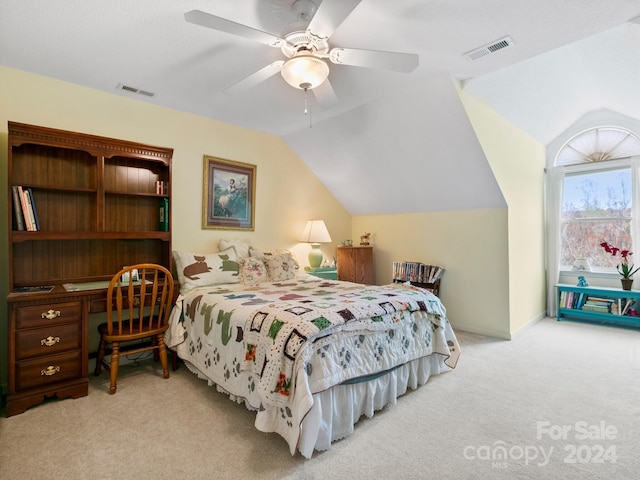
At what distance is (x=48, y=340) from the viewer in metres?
2.26

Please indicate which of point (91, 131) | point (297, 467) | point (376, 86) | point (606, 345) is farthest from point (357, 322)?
point (606, 345)

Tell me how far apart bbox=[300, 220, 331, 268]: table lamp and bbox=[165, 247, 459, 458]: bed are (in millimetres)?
1272

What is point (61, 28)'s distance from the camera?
2.08 meters

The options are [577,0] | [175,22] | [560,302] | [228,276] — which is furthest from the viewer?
[560,302]

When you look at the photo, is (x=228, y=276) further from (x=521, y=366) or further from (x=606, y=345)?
(x=606, y=345)

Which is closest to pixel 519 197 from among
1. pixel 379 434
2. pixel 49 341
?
pixel 379 434

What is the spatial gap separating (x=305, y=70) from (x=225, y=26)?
533 mm

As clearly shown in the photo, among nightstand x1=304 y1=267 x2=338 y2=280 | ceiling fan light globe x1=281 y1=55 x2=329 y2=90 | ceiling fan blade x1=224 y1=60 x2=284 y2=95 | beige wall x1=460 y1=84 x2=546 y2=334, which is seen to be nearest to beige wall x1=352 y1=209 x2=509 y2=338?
beige wall x1=460 y1=84 x2=546 y2=334

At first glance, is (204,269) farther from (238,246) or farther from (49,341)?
(49,341)

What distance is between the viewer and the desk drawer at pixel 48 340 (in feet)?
7.12

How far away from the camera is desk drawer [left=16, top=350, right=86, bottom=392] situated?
2170mm

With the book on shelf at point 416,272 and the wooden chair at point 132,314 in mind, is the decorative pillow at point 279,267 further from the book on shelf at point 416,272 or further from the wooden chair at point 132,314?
the book on shelf at point 416,272

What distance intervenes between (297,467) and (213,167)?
9.94ft

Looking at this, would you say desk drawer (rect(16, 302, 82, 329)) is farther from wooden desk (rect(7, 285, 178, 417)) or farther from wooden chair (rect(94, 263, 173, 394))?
wooden chair (rect(94, 263, 173, 394))
